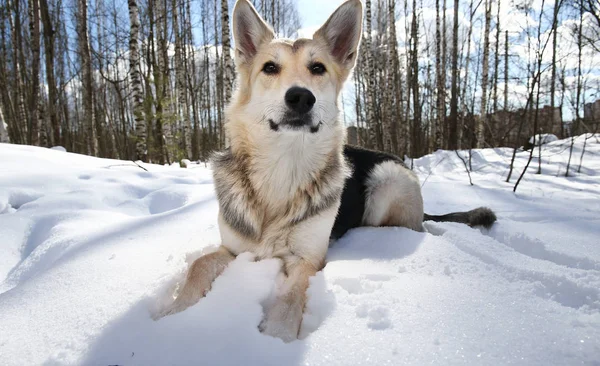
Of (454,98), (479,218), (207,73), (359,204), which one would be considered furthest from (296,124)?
(207,73)

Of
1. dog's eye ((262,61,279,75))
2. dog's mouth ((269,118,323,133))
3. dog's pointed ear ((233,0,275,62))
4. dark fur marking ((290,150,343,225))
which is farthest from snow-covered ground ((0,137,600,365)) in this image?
dog's pointed ear ((233,0,275,62))

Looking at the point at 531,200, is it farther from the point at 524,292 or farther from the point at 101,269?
the point at 101,269

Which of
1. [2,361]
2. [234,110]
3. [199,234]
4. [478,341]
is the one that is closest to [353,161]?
[234,110]

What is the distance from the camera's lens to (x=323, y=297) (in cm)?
156

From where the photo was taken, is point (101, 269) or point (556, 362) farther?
point (101, 269)

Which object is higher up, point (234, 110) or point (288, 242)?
point (234, 110)

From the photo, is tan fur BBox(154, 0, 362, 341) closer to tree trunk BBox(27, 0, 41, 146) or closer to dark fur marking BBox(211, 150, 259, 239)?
dark fur marking BBox(211, 150, 259, 239)

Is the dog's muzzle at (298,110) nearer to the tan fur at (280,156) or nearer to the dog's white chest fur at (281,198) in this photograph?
the tan fur at (280,156)

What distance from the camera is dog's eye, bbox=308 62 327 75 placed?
97.3 inches

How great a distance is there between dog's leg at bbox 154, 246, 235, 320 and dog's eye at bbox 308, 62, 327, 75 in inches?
59.4

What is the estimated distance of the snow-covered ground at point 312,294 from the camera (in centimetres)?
113

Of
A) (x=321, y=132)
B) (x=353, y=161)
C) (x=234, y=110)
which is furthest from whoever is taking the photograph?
(x=353, y=161)

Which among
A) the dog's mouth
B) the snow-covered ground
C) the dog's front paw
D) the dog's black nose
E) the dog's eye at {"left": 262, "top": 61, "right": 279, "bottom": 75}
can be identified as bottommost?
the dog's front paw

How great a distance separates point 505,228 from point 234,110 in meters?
2.53
